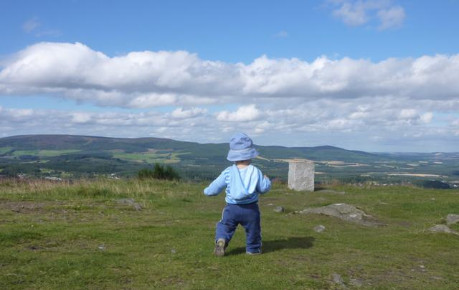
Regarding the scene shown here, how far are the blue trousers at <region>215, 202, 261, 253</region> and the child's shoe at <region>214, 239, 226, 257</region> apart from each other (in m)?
0.13

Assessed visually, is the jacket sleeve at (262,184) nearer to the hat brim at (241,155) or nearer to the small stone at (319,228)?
the hat brim at (241,155)

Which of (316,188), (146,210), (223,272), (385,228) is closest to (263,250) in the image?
(223,272)

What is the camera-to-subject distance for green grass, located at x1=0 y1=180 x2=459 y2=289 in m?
7.11

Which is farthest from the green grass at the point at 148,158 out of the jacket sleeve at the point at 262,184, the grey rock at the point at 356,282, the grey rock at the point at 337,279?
the grey rock at the point at 356,282

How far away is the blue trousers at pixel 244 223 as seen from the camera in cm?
884

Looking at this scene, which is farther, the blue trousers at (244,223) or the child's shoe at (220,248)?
the blue trousers at (244,223)

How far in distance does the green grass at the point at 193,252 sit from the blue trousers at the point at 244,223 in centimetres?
30

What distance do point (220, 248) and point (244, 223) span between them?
0.64 metres

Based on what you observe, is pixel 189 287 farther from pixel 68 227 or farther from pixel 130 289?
pixel 68 227

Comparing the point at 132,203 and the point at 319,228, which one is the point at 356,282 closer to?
the point at 319,228

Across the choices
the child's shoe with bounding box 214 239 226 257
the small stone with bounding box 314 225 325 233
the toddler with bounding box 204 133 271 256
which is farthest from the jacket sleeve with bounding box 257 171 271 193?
the small stone with bounding box 314 225 325 233

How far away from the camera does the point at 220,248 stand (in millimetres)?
8625

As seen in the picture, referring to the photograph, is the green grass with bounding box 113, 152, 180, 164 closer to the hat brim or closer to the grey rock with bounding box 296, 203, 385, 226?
the grey rock with bounding box 296, 203, 385, 226

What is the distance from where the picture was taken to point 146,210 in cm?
1560
